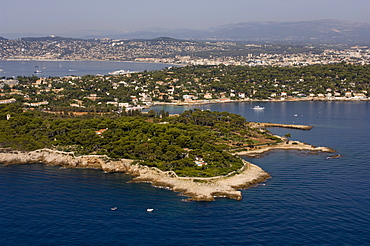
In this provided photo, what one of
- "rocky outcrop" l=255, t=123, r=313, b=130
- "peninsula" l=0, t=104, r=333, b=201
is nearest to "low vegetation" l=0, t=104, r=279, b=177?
"peninsula" l=0, t=104, r=333, b=201

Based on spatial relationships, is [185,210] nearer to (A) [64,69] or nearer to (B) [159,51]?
(A) [64,69]

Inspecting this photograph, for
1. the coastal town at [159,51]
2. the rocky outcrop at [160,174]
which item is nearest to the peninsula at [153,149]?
the rocky outcrop at [160,174]

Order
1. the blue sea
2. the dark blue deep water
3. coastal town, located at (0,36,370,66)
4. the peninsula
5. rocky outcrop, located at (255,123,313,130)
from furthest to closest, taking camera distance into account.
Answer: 1. coastal town, located at (0,36,370,66)
2. the blue sea
3. rocky outcrop, located at (255,123,313,130)
4. the peninsula
5. the dark blue deep water

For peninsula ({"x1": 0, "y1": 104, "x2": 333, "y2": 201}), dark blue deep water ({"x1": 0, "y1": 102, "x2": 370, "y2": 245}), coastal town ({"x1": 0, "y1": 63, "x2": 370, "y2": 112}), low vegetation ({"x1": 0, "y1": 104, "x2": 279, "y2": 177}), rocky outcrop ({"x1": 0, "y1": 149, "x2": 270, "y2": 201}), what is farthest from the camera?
coastal town ({"x1": 0, "y1": 63, "x2": 370, "y2": 112})

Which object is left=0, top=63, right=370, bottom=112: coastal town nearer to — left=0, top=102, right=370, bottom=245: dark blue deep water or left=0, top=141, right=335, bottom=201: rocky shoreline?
left=0, top=141, right=335, bottom=201: rocky shoreline

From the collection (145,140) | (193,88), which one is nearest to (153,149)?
(145,140)

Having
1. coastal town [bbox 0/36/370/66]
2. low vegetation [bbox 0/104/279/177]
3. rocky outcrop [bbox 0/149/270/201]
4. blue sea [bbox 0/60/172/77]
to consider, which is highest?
coastal town [bbox 0/36/370/66]

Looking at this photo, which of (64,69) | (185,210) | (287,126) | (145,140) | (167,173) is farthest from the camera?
(64,69)
